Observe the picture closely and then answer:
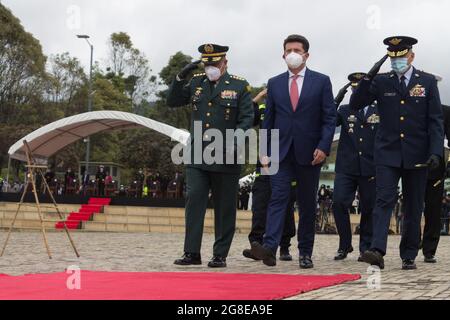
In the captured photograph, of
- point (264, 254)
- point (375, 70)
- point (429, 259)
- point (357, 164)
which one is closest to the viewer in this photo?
point (264, 254)

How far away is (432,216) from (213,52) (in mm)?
3547

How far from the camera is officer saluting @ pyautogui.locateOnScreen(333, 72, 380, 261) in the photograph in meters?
9.30

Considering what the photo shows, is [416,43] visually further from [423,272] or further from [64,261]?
[64,261]

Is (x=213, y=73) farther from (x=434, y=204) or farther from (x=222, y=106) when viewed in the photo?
(x=434, y=204)

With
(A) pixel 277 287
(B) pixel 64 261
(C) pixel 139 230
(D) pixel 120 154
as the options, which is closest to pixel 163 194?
(C) pixel 139 230

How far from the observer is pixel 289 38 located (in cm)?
729

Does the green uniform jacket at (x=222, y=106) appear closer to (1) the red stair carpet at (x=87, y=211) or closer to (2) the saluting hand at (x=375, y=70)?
(2) the saluting hand at (x=375, y=70)

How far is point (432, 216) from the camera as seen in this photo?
30.2 ft

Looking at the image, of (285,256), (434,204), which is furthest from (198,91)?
(434,204)

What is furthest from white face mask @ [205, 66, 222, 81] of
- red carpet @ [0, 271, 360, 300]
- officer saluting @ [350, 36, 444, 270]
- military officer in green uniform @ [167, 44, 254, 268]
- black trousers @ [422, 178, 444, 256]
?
black trousers @ [422, 178, 444, 256]

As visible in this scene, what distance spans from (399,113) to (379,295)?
3082 mm

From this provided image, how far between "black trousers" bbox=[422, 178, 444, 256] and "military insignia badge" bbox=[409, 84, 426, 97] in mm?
2149

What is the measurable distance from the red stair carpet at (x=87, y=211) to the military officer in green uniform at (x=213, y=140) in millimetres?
17205

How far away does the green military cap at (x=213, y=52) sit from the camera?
767cm
